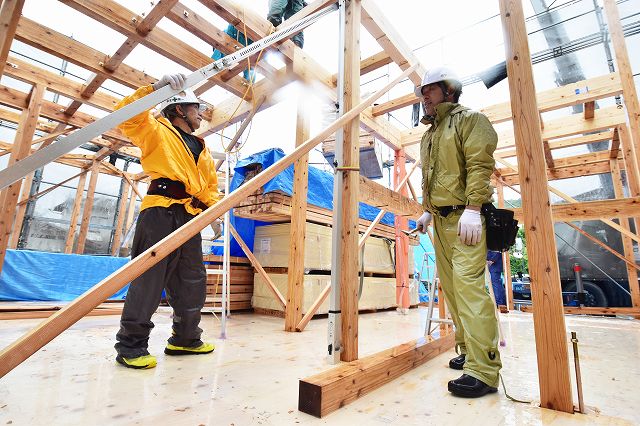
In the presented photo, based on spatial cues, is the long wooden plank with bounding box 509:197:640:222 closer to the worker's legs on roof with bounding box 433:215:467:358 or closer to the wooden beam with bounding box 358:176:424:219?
the wooden beam with bounding box 358:176:424:219

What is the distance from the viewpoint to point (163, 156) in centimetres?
228

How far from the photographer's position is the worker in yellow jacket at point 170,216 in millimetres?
2152

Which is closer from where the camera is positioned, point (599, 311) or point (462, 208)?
point (462, 208)

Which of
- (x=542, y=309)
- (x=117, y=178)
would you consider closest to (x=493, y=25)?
(x=542, y=309)

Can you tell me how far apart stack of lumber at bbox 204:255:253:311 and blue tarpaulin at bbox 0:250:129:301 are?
2190 millimetres

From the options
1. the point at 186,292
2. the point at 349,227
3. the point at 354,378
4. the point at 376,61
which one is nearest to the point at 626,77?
the point at 376,61

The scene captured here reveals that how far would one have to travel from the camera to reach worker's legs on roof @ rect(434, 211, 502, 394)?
1.70 m

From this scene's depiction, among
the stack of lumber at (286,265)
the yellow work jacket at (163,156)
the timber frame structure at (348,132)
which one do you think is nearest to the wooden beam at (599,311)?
the timber frame structure at (348,132)

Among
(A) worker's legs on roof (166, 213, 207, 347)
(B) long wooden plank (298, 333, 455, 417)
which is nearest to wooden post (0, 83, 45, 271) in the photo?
(A) worker's legs on roof (166, 213, 207, 347)

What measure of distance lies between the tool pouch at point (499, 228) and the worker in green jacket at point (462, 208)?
55 millimetres

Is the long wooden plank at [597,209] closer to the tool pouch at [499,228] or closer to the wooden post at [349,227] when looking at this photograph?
the tool pouch at [499,228]

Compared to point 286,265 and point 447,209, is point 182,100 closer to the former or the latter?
point 447,209

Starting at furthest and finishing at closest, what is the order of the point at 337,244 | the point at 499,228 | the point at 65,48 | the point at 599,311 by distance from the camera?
1. the point at 599,311
2. the point at 65,48
3. the point at 337,244
4. the point at 499,228

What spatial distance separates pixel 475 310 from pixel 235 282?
3825 millimetres
